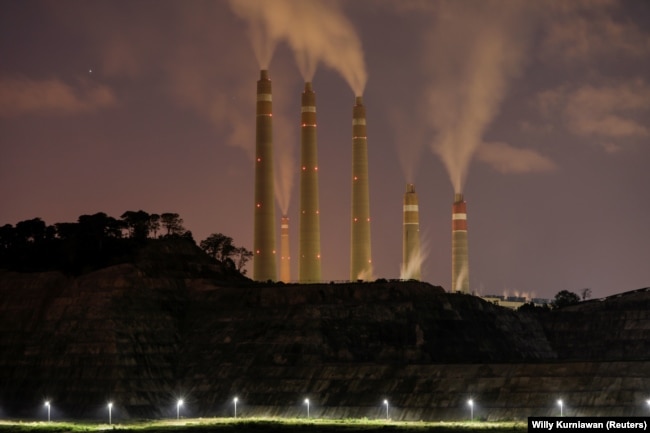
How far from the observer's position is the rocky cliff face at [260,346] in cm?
15238

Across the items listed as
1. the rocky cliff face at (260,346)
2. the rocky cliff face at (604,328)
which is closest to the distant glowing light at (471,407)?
the rocky cliff face at (260,346)

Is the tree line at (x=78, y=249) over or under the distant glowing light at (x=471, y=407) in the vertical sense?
over

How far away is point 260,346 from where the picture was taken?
168875 mm

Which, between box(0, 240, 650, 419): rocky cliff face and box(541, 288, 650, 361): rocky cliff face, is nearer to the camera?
box(0, 240, 650, 419): rocky cliff face

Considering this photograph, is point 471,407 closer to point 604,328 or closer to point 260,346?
point 260,346

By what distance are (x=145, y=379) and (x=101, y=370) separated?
14.6ft

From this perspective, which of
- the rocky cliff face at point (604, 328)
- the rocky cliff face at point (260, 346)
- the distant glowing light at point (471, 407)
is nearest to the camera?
the distant glowing light at point (471, 407)
